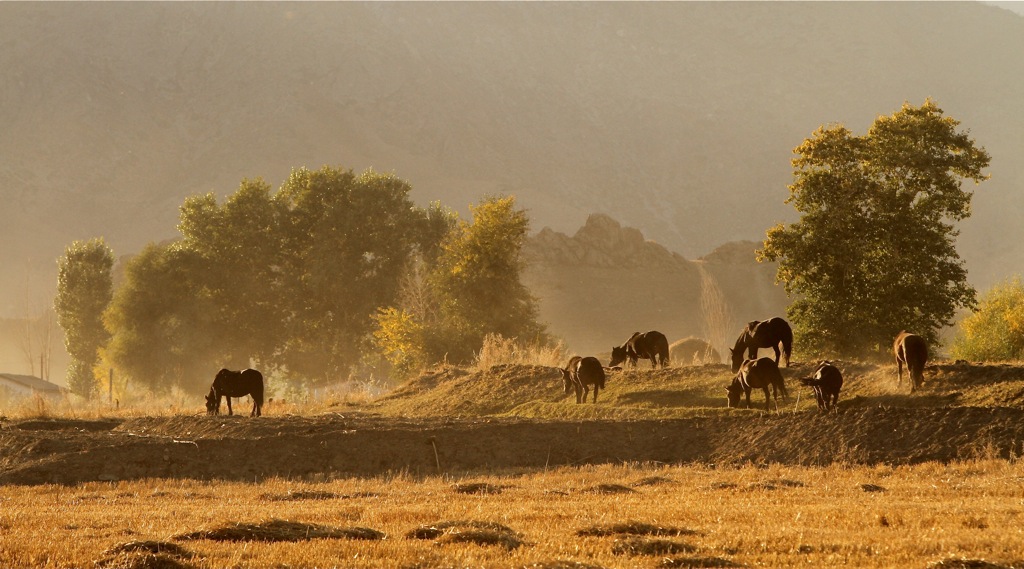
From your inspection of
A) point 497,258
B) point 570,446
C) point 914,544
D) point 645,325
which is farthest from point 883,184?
point 645,325

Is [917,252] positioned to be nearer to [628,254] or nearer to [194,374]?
[194,374]

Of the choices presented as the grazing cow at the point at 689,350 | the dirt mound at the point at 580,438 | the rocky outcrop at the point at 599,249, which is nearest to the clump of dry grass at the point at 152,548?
the dirt mound at the point at 580,438

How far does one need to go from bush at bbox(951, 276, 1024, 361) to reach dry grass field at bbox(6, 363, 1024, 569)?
2133 centimetres

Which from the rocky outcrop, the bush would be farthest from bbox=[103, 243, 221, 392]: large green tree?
the bush

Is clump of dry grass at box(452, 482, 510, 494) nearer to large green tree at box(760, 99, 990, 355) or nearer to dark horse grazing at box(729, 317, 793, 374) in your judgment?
dark horse grazing at box(729, 317, 793, 374)

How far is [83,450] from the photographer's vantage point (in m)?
27.7

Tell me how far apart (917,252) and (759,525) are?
2798cm

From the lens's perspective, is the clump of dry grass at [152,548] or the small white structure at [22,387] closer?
the clump of dry grass at [152,548]

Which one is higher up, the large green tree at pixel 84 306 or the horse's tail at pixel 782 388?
the large green tree at pixel 84 306

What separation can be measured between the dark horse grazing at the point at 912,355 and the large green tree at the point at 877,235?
11.0m

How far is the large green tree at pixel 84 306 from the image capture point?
87.3 meters

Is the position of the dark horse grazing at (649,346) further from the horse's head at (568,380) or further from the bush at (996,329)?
the bush at (996,329)

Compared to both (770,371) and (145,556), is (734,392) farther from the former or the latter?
(145,556)

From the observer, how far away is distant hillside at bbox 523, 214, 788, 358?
112 meters
